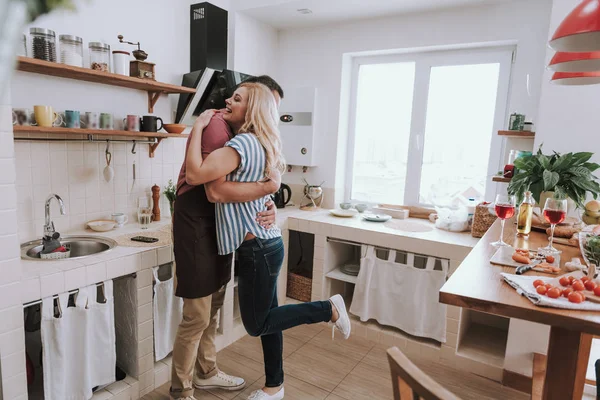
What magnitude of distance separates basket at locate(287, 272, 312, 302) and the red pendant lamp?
81.3 inches

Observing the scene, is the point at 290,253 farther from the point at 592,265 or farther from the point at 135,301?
the point at 592,265

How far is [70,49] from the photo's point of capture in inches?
79.9

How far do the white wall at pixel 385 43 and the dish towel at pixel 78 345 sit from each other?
213 centimetres

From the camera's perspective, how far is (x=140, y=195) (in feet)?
8.69

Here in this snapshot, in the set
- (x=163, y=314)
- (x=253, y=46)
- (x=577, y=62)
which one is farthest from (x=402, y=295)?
(x=253, y=46)

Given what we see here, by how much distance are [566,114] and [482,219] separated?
29.2 inches

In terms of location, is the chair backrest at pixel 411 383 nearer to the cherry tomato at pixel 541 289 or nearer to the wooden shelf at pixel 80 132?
the cherry tomato at pixel 541 289

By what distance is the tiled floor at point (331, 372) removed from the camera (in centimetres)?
219

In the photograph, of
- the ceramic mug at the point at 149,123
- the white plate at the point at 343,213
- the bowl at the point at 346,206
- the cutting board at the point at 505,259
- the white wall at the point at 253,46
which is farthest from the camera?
the bowl at the point at 346,206

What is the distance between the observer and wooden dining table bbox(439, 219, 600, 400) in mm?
973

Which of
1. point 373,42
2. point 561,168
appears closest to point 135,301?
point 561,168

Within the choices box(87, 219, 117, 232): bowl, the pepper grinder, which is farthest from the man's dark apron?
the pepper grinder

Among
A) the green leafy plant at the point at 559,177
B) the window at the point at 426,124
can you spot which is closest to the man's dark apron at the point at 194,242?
the green leafy plant at the point at 559,177

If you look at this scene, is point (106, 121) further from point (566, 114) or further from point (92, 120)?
point (566, 114)
